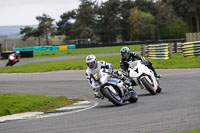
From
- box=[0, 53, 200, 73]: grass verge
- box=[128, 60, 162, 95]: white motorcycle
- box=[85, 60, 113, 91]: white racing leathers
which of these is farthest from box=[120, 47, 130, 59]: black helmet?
box=[0, 53, 200, 73]: grass verge

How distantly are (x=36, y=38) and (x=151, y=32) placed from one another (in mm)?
24245

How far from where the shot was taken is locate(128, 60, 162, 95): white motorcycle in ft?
42.1

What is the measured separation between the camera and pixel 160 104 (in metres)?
10.8

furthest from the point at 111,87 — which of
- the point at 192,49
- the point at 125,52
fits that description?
the point at 192,49

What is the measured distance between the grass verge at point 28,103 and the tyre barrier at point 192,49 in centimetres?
1511

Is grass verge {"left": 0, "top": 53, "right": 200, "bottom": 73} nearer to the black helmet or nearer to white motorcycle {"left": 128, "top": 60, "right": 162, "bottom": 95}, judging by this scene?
the black helmet

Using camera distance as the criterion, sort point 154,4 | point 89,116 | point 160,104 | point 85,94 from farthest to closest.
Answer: point 154,4 < point 85,94 < point 160,104 < point 89,116

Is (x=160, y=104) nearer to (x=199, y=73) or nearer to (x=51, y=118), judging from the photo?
(x=51, y=118)

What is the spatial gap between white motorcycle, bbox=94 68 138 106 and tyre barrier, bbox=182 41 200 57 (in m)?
16.6

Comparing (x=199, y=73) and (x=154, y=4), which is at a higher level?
(x=154, y=4)

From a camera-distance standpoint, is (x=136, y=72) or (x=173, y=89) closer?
(x=136, y=72)

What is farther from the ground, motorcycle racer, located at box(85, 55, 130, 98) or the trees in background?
the trees in background

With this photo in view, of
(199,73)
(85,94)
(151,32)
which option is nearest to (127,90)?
(85,94)

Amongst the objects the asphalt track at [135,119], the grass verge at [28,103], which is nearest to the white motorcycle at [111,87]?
the asphalt track at [135,119]
